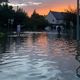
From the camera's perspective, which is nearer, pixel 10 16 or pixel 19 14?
pixel 10 16

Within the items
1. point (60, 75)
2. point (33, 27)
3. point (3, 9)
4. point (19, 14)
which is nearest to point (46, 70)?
point (60, 75)

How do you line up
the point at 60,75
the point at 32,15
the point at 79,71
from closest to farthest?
1. the point at 60,75
2. the point at 79,71
3. the point at 32,15

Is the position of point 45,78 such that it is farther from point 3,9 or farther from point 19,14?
point 19,14

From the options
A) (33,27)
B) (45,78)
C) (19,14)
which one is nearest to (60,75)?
(45,78)

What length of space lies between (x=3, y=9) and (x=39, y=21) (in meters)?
53.6

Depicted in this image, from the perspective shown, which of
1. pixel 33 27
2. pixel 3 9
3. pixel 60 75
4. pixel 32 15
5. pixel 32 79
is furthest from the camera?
pixel 32 15

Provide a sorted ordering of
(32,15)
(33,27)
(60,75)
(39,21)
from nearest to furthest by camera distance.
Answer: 1. (60,75)
2. (33,27)
3. (39,21)
4. (32,15)

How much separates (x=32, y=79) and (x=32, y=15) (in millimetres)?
162596

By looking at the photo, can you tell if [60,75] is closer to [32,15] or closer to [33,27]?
[33,27]

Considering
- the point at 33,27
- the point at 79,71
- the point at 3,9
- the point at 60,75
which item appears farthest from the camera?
the point at 33,27

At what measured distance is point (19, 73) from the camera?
13.2 metres

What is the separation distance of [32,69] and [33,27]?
4805 inches

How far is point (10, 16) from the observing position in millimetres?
98375

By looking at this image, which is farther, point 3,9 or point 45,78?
point 3,9
